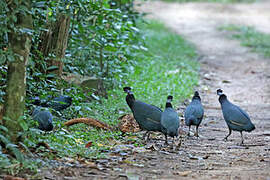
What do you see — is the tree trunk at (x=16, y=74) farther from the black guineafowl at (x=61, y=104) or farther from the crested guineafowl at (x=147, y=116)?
the crested guineafowl at (x=147, y=116)

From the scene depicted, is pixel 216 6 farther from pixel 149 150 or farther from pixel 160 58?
pixel 149 150

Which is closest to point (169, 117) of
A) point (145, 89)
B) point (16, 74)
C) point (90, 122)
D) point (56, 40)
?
point (90, 122)

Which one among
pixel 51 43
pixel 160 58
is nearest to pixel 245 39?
pixel 160 58

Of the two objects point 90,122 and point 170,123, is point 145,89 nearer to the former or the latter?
point 90,122

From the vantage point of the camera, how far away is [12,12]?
4199mm

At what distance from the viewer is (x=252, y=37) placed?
746 inches

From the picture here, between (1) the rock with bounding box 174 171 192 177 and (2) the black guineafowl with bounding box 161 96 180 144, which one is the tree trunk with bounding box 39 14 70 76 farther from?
(1) the rock with bounding box 174 171 192 177

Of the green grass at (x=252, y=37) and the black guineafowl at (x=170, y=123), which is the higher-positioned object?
the green grass at (x=252, y=37)

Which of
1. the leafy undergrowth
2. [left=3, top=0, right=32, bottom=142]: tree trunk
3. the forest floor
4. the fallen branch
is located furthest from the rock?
the fallen branch

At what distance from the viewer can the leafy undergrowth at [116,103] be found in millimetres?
4754

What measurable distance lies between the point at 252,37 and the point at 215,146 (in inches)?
541

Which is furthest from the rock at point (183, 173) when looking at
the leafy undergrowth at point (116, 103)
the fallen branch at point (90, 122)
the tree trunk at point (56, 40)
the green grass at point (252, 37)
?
the green grass at point (252, 37)

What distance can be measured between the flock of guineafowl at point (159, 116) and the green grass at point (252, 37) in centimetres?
983

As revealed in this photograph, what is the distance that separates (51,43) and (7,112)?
284 centimetres
